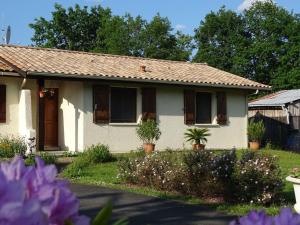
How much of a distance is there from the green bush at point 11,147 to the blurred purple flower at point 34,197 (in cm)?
1503

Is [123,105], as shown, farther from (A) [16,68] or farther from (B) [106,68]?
(A) [16,68]

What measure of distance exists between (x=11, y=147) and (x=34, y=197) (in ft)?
52.4

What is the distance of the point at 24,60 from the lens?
18.5 meters

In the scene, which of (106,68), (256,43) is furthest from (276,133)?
(256,43)

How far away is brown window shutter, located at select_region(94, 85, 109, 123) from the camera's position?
1882 cm

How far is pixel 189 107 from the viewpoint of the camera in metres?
21.6

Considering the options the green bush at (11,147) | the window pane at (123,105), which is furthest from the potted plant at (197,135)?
the green bush at (11,147)

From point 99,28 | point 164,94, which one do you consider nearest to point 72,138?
point 164,94

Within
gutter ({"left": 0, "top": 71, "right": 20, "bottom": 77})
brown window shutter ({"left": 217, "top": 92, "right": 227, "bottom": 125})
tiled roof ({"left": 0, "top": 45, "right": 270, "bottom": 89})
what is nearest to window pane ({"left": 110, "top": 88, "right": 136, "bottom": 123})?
tiled roof ({"left": 0, "top": 45, "right": 270, "bottom": 89})

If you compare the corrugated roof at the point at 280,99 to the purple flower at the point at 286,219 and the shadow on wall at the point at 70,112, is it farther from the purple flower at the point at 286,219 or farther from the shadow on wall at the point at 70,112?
the purple flower at the point at 286,219

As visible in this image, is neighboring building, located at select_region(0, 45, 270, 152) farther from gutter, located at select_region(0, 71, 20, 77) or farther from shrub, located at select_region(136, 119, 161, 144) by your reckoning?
shrub, located at select_region(136, 119, 161, 144)

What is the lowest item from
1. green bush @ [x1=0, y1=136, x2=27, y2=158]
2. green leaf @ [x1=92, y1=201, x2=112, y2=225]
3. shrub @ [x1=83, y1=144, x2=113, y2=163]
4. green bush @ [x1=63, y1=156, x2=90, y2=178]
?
green bush @ [x1=63, y1=156, x2=90, y2=178]

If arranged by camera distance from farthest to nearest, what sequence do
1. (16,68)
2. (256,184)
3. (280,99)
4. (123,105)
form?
(280,99) → (123,105) → (16,68) → (256,184)

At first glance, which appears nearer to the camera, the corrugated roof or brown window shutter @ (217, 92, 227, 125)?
brown window shutter @ (217, 92, 227, 125)
